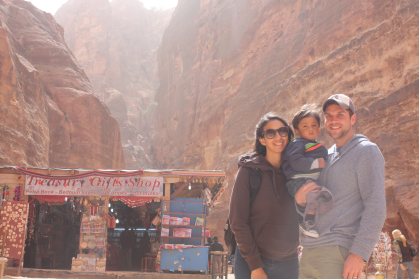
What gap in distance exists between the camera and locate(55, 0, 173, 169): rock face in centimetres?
7725

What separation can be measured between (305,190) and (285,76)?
28.0m

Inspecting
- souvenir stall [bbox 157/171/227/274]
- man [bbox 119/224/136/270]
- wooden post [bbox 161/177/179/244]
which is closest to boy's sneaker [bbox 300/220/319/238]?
souvenir stall [bbox 157/171/227/274]

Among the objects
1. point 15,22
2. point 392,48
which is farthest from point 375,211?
point 15,22

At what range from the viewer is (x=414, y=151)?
17.6 meters

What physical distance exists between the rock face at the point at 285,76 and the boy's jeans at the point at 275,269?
15531 millimetres

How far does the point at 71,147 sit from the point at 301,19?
22.5 metres

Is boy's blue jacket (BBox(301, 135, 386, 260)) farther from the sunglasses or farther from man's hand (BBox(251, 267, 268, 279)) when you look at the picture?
the sunglasses

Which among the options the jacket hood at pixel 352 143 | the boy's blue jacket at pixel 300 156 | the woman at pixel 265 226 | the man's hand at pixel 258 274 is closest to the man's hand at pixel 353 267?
the woman at pixel 265 226

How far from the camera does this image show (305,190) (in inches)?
111

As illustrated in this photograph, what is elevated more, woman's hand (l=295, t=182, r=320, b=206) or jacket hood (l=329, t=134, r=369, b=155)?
jacket hood (l=329, t=134, r=369, b=155)

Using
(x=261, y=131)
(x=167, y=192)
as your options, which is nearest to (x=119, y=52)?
(x=167, y=192)

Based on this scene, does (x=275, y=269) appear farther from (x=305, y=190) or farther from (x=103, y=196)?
(x=103, y=196)

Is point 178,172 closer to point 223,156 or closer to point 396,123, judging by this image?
point 396,123

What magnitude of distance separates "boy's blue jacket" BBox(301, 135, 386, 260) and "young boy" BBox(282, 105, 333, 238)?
0.07 meters
